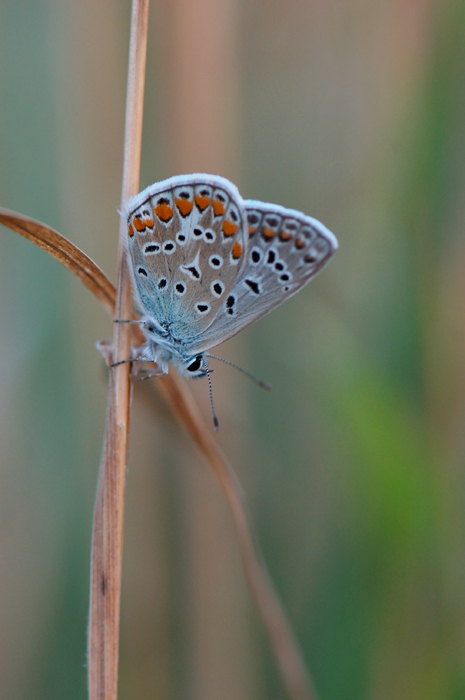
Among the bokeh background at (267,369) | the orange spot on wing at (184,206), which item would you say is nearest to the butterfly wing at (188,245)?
the orange spot on wing at (184,206)

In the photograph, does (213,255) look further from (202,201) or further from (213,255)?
(202,201)

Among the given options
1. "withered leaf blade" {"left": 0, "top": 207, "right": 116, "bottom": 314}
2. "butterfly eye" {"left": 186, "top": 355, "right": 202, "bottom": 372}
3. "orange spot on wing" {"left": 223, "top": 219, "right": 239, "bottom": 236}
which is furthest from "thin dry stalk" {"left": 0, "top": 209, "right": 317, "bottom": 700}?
"orange spot on wing" {"left": 223, "top": 219, "right": 239, "bottom": 236}

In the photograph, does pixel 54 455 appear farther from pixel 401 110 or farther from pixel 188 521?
pixel 401 110

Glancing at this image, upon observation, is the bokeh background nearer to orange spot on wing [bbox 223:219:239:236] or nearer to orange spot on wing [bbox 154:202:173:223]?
orange spot on wing [bbox 223:219:239:236]

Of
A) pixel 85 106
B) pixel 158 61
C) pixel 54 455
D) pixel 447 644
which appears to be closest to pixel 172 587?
pixel 54 455

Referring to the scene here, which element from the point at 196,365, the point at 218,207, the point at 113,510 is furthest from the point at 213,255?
the point at 113,510

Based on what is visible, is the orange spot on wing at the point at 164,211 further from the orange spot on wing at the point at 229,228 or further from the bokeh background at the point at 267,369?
the bokeh background at the point at 267,369
